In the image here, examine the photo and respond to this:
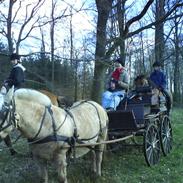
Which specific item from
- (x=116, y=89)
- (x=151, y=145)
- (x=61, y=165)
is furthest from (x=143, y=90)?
(x=61, y=165)

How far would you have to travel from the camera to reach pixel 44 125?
18.8 feet

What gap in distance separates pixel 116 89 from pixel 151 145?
144 cm

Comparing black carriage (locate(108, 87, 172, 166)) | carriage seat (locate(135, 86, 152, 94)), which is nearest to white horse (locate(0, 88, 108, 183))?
black carriage (locate(108, 87, 172, 166))

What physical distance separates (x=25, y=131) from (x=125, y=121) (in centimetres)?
320

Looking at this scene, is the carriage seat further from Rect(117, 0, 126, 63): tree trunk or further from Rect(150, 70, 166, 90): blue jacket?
Rect(117, 0, 126, 63): tree trunk

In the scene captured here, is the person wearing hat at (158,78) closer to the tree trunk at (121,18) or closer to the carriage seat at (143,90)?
the carriage seat at (143,90)

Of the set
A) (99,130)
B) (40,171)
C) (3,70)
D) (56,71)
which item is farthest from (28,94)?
(56,71)

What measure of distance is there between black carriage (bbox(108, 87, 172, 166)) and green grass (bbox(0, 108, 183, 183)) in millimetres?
329

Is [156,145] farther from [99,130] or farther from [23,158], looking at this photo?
[23,158]

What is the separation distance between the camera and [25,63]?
49.1 feet

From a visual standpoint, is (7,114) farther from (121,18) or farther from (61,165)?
(121,18)

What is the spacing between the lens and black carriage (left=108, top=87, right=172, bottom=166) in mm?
8367

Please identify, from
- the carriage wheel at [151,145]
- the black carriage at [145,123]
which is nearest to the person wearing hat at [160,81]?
the black carriage at [145,123]

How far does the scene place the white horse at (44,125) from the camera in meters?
5.27
